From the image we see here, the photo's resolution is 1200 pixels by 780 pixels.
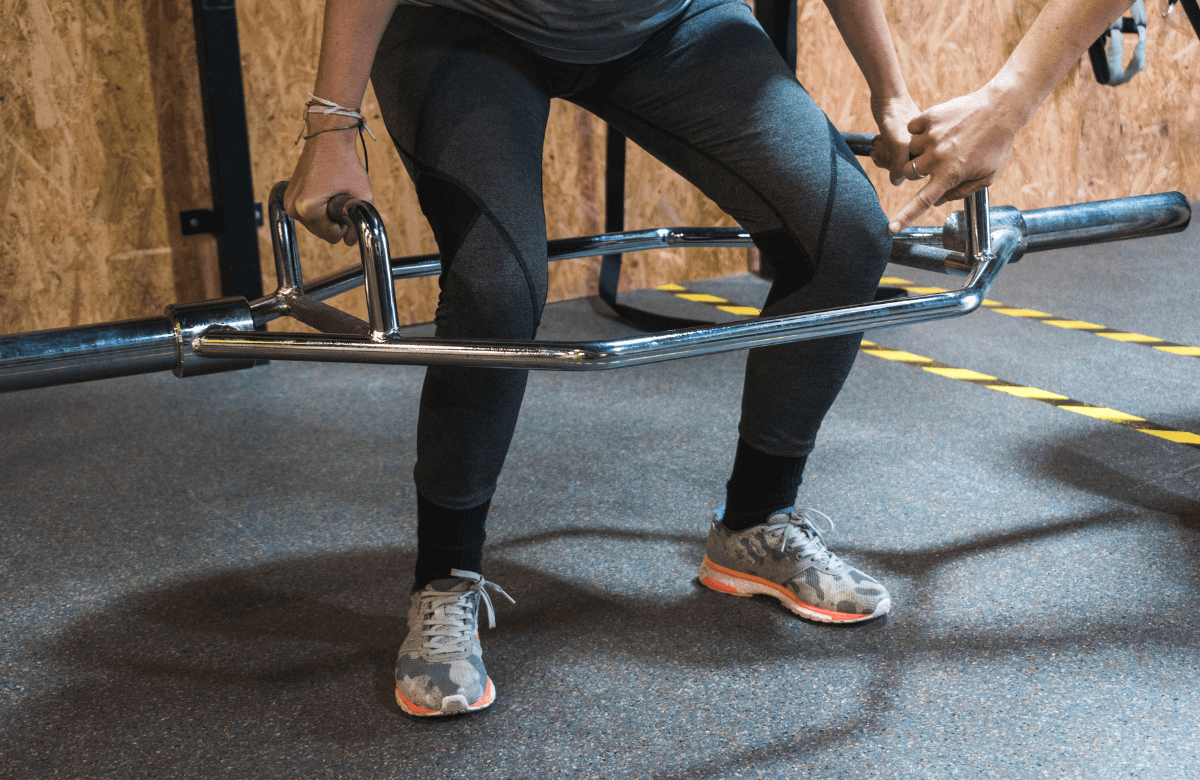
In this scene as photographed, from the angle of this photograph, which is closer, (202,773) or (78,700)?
(202,773)

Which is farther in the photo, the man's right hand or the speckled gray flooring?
the speckled gray flooring

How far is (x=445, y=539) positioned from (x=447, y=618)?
92 millimetres

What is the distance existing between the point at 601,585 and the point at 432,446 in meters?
0.43


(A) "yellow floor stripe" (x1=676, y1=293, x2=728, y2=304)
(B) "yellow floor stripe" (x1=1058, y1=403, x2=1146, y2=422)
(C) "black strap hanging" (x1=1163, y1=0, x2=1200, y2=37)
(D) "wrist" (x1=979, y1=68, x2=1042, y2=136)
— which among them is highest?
(C) "black strap hanging" (x1=1163, y1=0, x2=1200, y2=37)

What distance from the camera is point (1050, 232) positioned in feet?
Answer: 4.14

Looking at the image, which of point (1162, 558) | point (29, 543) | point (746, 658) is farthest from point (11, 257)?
point (1162, 558)

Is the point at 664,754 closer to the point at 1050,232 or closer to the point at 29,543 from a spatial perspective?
the point at 1050,232

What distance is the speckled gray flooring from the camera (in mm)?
1078

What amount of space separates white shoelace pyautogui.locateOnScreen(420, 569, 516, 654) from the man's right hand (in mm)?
436

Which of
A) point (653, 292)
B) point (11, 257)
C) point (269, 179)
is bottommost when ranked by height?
point (653, 292)

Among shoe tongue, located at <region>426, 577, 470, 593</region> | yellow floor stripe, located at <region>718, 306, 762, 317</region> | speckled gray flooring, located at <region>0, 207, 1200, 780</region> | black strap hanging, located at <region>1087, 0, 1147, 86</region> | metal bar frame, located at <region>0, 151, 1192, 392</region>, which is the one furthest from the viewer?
black strap hanging, located at <region>1087, 0, 1147, 86</region>

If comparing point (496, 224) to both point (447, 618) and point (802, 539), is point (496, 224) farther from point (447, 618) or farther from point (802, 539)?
point (802, 539)

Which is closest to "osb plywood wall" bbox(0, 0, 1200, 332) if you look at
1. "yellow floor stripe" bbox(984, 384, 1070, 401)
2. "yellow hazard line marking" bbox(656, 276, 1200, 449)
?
"yellow hazard line marking" bbox(656, 276, 1200, 449)

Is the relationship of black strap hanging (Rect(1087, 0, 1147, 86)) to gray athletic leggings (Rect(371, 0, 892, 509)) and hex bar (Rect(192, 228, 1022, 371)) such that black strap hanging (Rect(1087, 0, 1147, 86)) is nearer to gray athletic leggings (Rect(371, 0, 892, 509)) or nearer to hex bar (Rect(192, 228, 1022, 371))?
gray athletic leggings (Rect(371, 0, 892, 509))
